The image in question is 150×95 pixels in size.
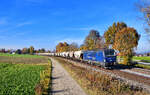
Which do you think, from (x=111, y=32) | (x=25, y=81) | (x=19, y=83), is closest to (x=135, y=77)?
(x=25, y=81)

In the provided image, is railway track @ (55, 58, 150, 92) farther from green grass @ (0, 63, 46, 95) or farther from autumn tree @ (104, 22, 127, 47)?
autumn tree @ (104, 22, 127, 47)

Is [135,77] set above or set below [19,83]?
above

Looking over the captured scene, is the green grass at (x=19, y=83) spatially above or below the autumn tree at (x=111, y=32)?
below

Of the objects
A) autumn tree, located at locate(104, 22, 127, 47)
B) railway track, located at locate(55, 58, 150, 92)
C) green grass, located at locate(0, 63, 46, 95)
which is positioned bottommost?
green grass, located at locate(0, 63, 46, 95)

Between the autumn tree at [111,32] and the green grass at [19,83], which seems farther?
the autumn tree at [111,32]

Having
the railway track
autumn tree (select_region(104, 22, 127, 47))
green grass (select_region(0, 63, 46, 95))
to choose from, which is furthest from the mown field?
autumn tree (select_region(104, 22, 127, 47))

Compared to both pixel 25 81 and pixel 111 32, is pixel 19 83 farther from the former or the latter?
pixel 111 32

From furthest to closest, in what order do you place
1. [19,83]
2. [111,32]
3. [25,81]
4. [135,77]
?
[111,32] → [135,77] → [25,81] → [19,83]

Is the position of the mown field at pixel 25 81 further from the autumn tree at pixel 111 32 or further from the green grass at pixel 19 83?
the autumn tree at pixel 111 32

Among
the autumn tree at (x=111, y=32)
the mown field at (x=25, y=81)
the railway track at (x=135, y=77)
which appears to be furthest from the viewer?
the autumn tree at (x=111, y=32)

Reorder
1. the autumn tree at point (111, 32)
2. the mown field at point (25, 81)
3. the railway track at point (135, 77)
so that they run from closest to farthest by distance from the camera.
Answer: the mown field at point (25, 81) < the railway track at point (135, 77) < the autumn tree at point (111, 32)

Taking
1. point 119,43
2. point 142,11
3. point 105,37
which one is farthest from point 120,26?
point 142,11

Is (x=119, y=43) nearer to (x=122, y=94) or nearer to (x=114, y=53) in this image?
(x=114, y=53)

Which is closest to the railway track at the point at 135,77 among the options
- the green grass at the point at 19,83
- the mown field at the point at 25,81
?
the mown field at the point at 25,81
